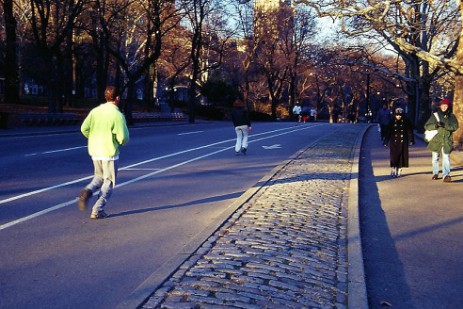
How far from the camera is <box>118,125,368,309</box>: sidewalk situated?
440 centimetres

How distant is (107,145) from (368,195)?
5664mm

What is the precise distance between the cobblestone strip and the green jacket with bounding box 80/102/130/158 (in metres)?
1.95

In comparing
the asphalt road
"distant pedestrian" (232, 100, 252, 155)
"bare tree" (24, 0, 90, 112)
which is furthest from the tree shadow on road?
"bare tree" (24, 0, 90, 112)

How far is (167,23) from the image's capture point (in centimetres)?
4894

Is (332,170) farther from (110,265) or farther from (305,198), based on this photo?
(110,265)

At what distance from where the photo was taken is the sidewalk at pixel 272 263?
14.4ft

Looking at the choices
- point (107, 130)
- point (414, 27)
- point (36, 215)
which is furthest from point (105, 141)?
point (414, 27)

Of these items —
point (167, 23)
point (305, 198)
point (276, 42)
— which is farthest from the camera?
point (276, 42)

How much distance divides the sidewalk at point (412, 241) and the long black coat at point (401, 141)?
456 millimetres

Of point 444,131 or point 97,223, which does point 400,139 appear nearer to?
point 444,131

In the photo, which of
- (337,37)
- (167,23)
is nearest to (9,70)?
(167,23)

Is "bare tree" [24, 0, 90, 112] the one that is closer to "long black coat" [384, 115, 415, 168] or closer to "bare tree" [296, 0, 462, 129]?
"bare tree" [296, 0, 462, 129]

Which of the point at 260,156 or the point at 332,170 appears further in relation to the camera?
the point at 260,156

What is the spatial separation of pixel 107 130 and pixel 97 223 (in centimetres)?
129
